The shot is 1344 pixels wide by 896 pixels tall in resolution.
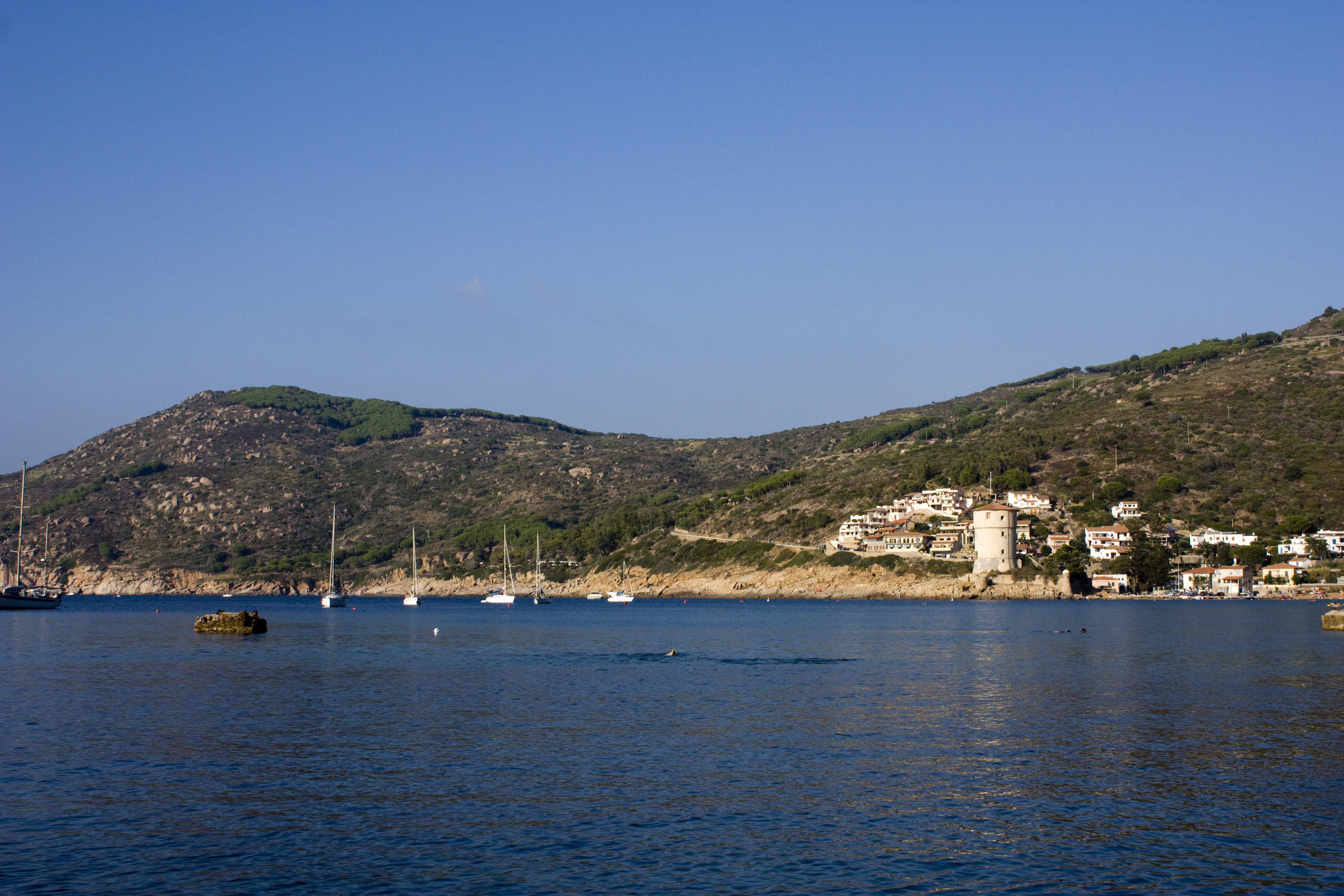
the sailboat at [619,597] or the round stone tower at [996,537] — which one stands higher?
the round stone tower at [996,537]

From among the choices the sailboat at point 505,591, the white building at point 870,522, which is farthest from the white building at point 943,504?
the sailboat at point 505,591

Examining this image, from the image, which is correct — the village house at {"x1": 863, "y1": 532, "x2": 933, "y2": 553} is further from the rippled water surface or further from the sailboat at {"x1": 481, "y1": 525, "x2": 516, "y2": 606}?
the rippled water surface

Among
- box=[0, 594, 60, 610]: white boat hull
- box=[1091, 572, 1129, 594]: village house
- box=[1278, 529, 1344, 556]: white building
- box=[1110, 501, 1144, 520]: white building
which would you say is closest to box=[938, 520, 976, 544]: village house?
box=[1091, 572, 1129, 594]: village house

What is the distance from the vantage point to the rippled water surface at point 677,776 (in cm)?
1510

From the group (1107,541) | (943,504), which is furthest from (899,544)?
(1107,541)

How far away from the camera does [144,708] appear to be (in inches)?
1224

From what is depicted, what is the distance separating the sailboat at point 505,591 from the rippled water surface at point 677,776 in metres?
91.8

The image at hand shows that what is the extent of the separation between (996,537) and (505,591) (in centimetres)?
7194

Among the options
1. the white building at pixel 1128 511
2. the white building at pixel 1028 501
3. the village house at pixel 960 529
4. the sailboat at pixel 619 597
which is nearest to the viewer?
the white building at pixel 1128 511

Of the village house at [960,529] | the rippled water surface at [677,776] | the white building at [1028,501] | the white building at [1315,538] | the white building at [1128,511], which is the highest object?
the white building at [1028,501]

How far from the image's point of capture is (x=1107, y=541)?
128750 mm

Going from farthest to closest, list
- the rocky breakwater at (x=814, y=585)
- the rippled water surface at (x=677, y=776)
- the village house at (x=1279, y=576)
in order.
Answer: the rocky breakwater at (x=814, y=585)
the village house at (x=1279, y=576)
the rippled water surface at (x=677, y=776)

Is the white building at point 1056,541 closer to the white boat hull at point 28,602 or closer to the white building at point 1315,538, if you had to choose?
the white building at point 1315,538

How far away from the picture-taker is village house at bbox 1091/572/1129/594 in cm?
12269
